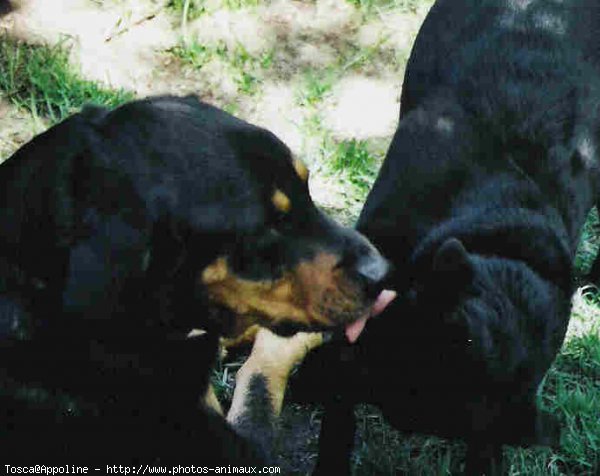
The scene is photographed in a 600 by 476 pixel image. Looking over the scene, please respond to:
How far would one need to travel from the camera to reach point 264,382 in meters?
3.22

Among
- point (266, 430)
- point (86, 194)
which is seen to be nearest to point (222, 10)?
point (266, 430)


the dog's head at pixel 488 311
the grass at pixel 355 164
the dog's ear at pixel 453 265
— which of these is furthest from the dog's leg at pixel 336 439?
the grass at pixel 355 164

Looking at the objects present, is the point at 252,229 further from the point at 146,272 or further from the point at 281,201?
the point at 146,272

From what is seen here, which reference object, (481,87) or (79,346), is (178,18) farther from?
(79,346)

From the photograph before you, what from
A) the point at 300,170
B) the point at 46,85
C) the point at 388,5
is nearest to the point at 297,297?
the point at 300,170

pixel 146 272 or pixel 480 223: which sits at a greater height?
pixel 480 223

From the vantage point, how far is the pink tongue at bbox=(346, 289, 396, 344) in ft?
8.79

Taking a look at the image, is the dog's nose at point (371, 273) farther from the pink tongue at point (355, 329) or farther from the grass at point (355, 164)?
the grass at point (355, 164)

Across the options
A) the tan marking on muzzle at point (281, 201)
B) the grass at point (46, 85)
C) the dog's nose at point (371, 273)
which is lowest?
the dog's nose at point (371, 273)

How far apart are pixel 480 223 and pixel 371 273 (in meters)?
0.66

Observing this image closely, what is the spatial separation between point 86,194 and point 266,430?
1290 mm

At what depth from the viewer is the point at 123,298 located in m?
2.15

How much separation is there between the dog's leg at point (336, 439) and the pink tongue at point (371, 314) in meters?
0.32

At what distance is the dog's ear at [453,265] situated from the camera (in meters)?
2.59
